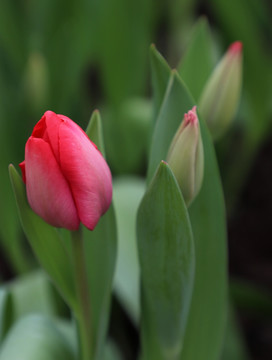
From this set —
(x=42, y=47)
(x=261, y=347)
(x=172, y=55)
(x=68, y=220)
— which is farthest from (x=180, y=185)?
(x=172, y=55)

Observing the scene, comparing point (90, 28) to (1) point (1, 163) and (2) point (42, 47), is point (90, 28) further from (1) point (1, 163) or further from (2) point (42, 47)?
(1) point (1, 163)

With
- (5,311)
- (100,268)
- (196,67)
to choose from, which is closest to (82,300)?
(100,268)

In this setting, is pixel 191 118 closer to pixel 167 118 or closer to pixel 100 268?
pixel 167 118

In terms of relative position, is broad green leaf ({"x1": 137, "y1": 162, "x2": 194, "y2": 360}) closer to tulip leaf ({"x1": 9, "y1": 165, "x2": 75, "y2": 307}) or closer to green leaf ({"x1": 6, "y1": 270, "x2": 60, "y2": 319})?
tulip leaf ({"x1": 9, "y1": 165, "x2": 75, "y2": 307})

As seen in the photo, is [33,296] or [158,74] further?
[33,296]

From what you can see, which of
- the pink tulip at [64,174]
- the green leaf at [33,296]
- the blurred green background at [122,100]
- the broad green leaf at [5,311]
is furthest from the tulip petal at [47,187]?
the blurred green background at [122,100]

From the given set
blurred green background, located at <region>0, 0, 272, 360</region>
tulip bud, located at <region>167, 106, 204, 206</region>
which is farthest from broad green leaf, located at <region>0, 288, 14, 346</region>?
blurred green background, located at <region>0, 0, 272, 360</region>
